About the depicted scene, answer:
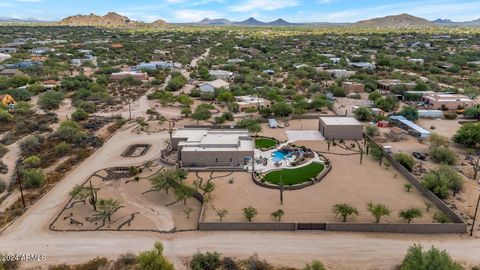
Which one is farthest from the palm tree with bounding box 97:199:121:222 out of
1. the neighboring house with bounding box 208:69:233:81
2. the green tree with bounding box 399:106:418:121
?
the neighboring house with bounding box 208:69:233:81

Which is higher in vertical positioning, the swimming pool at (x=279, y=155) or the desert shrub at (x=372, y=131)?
the desert shrub at (x=372, y=131)

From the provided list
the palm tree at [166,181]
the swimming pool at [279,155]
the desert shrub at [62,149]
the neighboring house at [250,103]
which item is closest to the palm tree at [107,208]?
the palm tree at [166,181]

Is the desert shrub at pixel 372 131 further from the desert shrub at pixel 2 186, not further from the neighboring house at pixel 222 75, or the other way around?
the neighboring house at pixel 222 75

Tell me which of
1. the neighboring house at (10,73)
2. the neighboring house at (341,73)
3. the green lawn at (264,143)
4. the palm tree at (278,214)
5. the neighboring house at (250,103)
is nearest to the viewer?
the palm tree at (278,214)

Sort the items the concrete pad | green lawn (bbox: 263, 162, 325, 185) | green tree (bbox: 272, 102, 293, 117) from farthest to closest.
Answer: green tree (bbox: 272, 102, 293, 117) → the concrete pad → green lawn (bbox: 263, 162, 325, 185)

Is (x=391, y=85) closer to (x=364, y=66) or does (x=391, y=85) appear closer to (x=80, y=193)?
(x=364, y=66)

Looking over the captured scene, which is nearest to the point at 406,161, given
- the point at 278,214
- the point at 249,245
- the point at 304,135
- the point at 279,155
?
the point at 279,155

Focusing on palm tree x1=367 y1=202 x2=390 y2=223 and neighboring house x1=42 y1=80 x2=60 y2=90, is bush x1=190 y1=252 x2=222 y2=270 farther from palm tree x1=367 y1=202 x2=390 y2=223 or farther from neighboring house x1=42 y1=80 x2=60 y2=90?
neighboring house x1=42 y1=80 x2=60 y2=90
